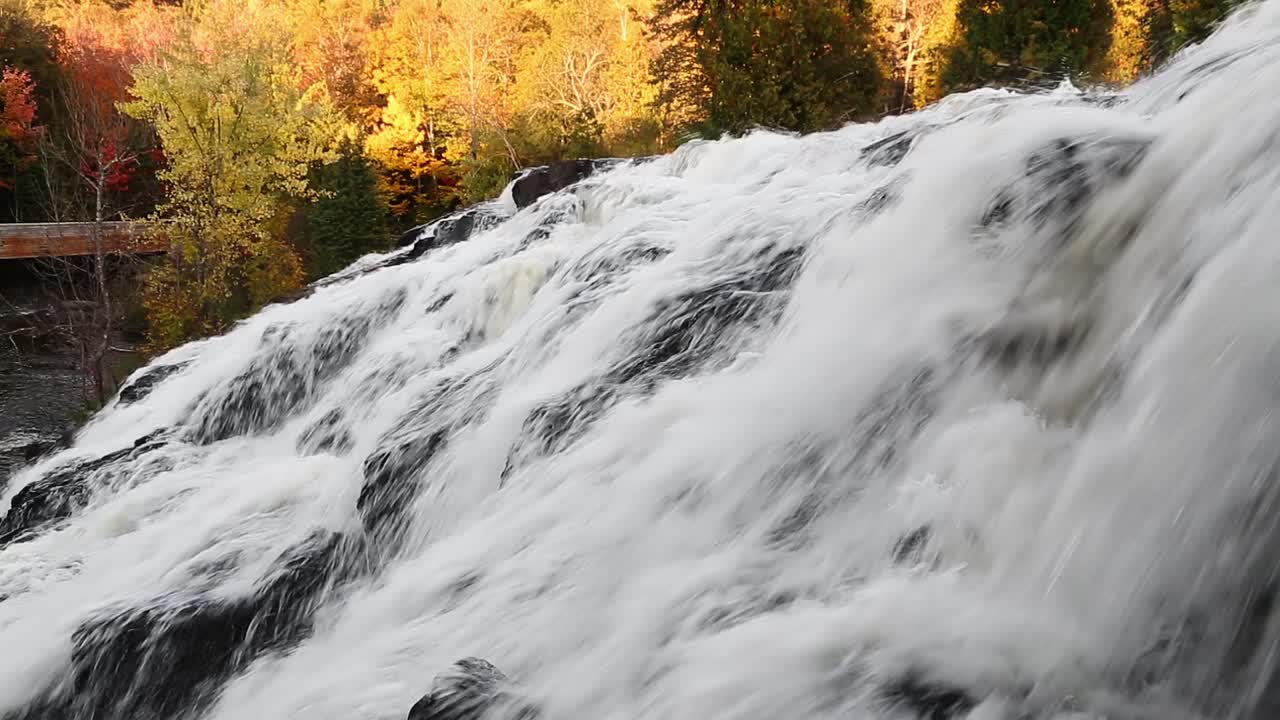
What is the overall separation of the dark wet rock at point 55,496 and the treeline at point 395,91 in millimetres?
8157

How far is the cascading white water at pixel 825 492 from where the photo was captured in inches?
84.2

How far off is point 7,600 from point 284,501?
5.29ft

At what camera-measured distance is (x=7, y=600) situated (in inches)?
198

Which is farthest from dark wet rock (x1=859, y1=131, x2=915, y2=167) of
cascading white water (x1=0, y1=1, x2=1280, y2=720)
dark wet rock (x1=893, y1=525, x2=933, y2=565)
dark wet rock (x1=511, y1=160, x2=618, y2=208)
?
dark wet rock (x1=511, y1=160, x2=618, y2=208)

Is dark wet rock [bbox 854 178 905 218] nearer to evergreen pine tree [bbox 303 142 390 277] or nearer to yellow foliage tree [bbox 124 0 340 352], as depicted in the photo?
yellow foliage tree [bbox 124 0 340 352]

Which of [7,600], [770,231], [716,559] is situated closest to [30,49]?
[7,600]

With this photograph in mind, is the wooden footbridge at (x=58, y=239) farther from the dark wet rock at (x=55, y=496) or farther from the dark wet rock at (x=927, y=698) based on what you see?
the dark wet rock at (x=927, y=698)

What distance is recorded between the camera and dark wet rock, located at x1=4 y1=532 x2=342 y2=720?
3.79 m

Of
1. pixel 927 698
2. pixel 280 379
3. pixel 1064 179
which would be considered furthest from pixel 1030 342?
pixel 280 379

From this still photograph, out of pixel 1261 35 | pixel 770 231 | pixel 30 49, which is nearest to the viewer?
pixel 1261 35

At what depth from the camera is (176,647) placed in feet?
12.8

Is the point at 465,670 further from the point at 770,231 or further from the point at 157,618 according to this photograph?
the point at 770,231

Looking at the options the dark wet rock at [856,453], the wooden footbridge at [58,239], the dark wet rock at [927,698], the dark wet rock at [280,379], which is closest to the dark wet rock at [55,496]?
the dark wet rock at [280,379]

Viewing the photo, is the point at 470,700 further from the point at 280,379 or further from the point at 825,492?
the point at 280,379
